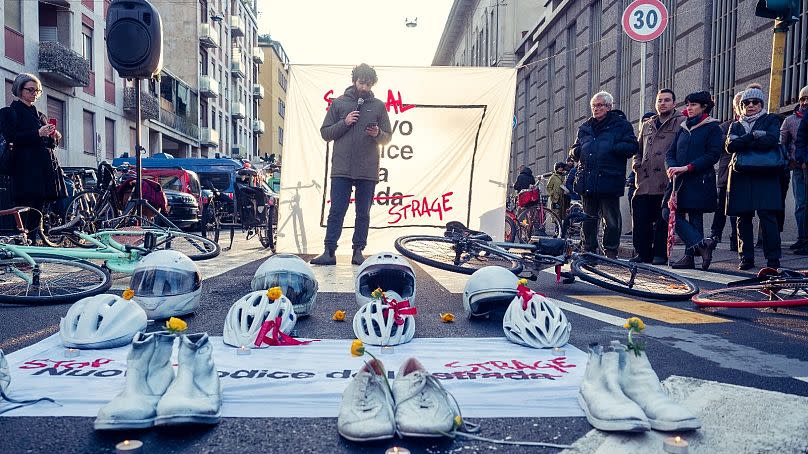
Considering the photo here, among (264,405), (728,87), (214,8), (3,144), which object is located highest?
(214,8)

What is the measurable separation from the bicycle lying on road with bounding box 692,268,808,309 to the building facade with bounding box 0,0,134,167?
873 inches

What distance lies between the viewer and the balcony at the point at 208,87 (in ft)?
156

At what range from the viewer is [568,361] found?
9.64 ft

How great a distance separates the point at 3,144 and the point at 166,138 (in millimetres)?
36891

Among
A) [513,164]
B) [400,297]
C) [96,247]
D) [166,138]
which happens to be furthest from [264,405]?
[166,138]

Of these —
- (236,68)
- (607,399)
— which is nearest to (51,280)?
(607,399)

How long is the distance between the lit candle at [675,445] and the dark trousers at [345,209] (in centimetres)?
544

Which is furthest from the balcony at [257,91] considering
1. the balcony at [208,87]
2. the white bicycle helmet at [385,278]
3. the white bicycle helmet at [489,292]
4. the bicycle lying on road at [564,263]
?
the white bicycle helmet at [489,292]

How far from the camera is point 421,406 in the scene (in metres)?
2.06

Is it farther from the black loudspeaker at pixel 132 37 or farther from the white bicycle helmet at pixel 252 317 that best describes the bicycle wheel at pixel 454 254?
the black loudspeaker at pixel 132 37

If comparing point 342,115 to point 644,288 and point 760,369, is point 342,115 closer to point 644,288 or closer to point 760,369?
point 644,288

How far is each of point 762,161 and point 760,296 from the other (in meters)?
2.10

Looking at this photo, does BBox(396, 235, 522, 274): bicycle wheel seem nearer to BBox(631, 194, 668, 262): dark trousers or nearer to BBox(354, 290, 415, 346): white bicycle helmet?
BBox(354, 290, 415, 346): white bicycle helmet

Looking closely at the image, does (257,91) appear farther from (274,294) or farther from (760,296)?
(274,294)
